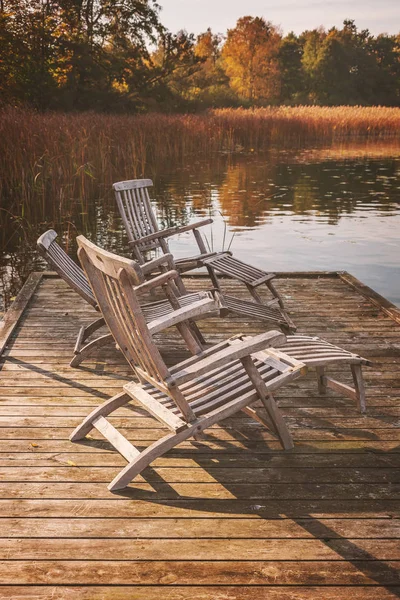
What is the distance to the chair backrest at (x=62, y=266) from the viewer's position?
13.0ft

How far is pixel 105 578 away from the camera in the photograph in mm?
2117

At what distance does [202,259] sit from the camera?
17.7ft

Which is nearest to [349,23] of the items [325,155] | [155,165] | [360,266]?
[325,155]

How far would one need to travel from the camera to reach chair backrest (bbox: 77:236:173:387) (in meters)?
2.45

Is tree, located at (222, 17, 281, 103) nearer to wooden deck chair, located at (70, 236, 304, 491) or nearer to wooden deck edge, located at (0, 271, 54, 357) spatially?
wooden deck edge, located at (0, 271, 54, 357)

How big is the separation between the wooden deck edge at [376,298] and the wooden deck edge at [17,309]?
293 cm

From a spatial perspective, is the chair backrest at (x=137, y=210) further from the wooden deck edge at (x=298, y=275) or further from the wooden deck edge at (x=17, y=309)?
the wooden deck edge at (x=17, y=309)

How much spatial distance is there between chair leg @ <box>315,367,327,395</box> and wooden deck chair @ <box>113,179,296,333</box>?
88 cm

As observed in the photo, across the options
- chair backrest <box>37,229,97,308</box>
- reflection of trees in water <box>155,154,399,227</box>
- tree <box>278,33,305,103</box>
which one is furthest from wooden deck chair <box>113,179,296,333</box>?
tree <box>278,33,305,103</box>

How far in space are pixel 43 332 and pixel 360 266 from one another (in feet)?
17.6

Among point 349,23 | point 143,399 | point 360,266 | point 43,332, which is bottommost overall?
point 360,266

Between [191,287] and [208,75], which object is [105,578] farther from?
[208,75]

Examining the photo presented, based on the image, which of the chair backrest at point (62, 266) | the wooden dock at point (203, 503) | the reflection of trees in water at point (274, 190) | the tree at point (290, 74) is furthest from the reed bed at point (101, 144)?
the tree at point (290, 74)

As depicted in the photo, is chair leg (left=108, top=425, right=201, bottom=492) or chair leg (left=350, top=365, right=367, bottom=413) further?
chair leg (left=350, top=365, right=367, bottom=413)
